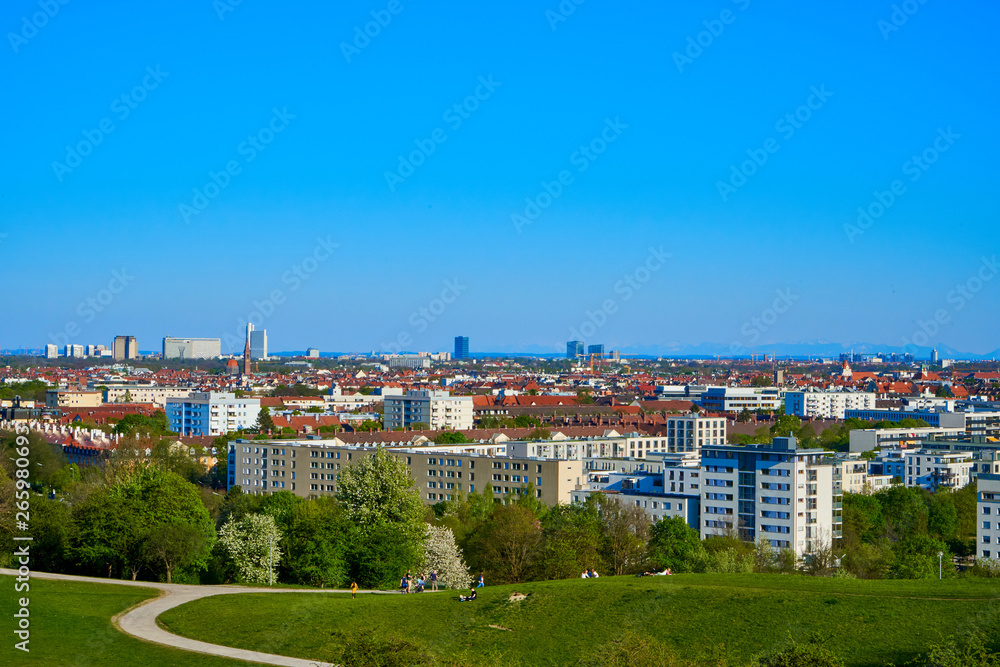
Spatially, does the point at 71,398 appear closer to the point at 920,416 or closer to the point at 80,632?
the point at 920,416

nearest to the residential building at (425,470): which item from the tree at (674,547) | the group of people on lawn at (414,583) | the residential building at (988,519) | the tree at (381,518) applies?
the tree at (674,547)

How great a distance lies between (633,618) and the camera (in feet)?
93.9

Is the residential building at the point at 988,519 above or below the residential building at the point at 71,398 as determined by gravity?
below

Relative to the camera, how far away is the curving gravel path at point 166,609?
26.4 meters

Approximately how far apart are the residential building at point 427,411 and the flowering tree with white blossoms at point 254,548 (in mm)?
78320

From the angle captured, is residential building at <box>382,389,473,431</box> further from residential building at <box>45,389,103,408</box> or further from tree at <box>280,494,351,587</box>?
tree at <box>280,494,351,587</box>

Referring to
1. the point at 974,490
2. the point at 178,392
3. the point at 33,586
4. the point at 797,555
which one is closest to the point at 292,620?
the point at 33,586

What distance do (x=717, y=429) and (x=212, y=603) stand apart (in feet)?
235

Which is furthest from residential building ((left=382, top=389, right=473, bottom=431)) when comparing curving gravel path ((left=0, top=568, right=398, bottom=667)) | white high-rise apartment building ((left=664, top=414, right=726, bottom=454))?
curving gravel path ((left=0, top=568, right=398, bottom=667))

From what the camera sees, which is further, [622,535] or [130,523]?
[622,535]

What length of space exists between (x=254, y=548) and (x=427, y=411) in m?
81.2

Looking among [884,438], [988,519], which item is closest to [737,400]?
[884,438]

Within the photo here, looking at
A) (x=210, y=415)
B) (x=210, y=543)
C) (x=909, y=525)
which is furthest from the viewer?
(x=210, y=415)

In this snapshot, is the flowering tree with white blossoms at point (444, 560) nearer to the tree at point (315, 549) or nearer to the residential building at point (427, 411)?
the tree at point (315, 549)
